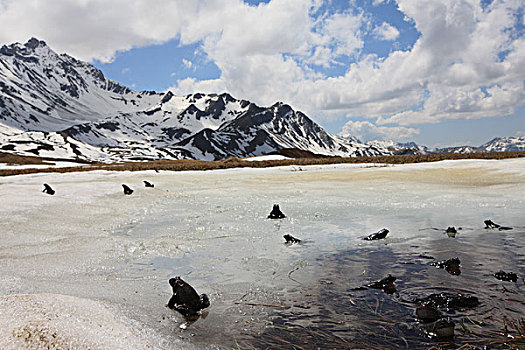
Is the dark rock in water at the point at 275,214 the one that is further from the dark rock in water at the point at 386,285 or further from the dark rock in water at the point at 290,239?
the dark rock in water at the point at 386,285

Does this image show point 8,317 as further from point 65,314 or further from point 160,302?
point 160,302

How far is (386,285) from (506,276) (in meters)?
2.01

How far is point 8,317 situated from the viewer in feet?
11.0

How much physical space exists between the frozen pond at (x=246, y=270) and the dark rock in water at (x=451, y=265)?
17cm

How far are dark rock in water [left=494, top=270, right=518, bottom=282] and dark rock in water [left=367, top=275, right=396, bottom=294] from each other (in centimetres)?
172

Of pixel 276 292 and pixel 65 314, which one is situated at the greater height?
pixel 65 314

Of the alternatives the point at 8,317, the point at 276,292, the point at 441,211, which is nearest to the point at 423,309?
the point at 276,292

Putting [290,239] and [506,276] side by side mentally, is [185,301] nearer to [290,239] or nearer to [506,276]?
[290,239]

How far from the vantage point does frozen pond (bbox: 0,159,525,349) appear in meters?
3.96

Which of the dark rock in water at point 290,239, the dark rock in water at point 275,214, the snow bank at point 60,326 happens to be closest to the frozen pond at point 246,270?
the snow bank at point 60,326

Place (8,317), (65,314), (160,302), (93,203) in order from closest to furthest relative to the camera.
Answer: (8,317) < (65,314) < (160,302) < (93,203)

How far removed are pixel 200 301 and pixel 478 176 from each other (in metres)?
24.5

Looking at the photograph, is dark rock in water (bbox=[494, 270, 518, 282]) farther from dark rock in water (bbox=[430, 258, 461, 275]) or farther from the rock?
the rock

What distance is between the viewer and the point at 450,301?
15.6 ft
